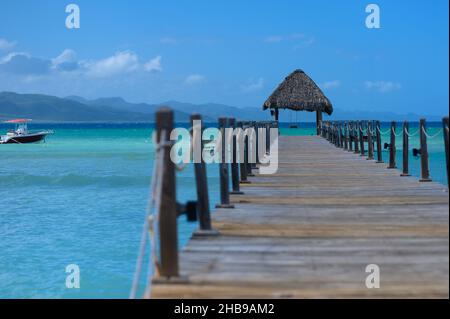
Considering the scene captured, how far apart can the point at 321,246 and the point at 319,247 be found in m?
0.05

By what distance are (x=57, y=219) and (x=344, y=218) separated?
10.8 metres

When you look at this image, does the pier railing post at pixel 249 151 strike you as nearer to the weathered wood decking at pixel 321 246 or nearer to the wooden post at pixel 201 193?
the weathered wood decking at pixel 321 246

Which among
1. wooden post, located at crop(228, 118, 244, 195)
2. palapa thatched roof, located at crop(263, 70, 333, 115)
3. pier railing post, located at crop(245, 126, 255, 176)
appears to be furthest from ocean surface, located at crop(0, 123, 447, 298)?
palapa thatched roof, located at crop(263, 70, 333, 115)

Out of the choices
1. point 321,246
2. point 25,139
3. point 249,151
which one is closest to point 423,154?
point 249,151

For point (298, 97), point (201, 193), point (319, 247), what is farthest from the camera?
point (298, 97)

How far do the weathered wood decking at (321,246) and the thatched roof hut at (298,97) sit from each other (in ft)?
99.7

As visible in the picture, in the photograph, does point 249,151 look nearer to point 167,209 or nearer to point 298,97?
point 167,209

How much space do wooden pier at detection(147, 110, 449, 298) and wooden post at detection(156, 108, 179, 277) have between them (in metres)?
0.11

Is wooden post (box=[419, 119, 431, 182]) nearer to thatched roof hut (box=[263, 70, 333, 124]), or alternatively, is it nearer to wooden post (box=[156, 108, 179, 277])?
wooden post (box=[156, 108, 179, 277])

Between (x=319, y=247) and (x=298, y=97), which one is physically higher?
(x=298, y=97)

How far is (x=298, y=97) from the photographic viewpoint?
41.1 m

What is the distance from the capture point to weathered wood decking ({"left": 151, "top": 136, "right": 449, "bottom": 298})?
4.73 meters

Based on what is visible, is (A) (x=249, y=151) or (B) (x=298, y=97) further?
(B) (x=298, y=97)

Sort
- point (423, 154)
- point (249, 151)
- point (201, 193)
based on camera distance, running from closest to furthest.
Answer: point (201, 193) < point (423, 154) < point (249, 151)
